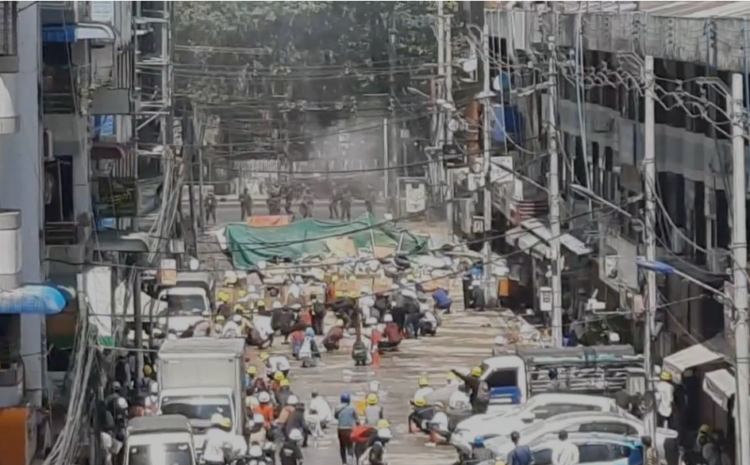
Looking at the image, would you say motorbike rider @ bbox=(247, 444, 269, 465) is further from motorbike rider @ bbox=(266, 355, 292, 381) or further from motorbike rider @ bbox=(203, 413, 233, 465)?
motorbike rider @ bbox=(266, 355, 292, 381)

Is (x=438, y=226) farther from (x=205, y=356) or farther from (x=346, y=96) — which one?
(x=205, y=356)

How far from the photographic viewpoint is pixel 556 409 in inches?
723

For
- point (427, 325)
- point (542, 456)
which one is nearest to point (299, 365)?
point (427, 325)

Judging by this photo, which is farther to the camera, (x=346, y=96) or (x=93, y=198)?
(x=346, y=96)

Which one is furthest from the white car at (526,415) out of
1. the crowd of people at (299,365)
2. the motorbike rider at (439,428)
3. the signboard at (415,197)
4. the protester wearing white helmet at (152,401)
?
the signboard at (415,197)

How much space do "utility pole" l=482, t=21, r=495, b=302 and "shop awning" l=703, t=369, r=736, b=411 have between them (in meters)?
12.8

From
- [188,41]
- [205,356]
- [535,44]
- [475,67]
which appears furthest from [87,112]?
[188,41]

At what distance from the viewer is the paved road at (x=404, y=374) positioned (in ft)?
60.0

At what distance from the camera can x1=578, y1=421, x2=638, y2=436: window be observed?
16578 mm

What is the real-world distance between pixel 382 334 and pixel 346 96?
2406 cm

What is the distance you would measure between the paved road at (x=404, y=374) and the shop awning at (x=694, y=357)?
2.50m

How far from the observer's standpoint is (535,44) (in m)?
30.7

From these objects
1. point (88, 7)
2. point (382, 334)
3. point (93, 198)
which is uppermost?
point (88, 7)

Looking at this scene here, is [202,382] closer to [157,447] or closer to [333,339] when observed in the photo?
[157,447]
